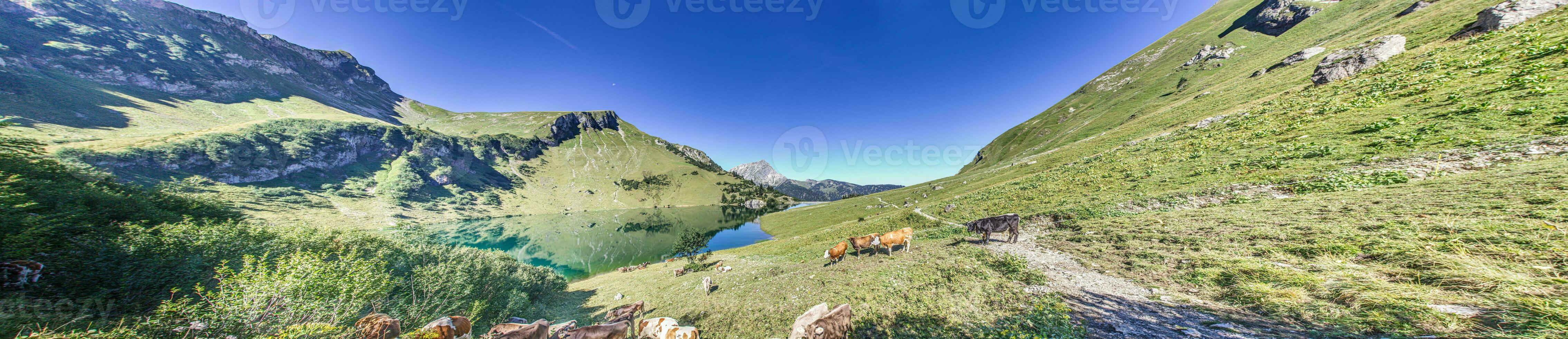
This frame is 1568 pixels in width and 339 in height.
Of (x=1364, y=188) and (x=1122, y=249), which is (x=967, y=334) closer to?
(x=1122, y=249)

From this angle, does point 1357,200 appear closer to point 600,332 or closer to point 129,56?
point 600,332

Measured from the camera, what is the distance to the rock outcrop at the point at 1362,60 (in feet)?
74.2

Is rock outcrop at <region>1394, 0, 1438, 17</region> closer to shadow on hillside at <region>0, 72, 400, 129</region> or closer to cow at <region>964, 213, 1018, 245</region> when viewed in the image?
cow at <region>964, 213, 1018, 245</region>

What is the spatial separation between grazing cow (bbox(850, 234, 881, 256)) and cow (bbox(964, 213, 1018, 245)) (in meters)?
4.11

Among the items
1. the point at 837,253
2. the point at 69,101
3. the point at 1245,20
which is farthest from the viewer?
the point at 1245,20

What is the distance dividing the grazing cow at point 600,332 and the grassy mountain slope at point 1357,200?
339 centimetres

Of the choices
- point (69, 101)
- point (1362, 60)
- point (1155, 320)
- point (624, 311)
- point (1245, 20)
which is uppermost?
point (69, 101)

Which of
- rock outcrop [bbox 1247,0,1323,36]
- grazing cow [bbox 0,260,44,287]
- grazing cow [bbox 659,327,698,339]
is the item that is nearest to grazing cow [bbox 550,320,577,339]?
grazing cow [bbox 659,327,698,339]

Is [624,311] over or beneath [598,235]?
over

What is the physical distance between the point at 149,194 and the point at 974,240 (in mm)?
33454

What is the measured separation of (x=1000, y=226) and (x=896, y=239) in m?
4.30

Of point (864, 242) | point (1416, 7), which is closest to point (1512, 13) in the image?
point (1416, 7)

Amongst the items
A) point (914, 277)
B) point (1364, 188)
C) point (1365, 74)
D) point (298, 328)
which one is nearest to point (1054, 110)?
point (1365, 74)

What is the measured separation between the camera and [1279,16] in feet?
226
